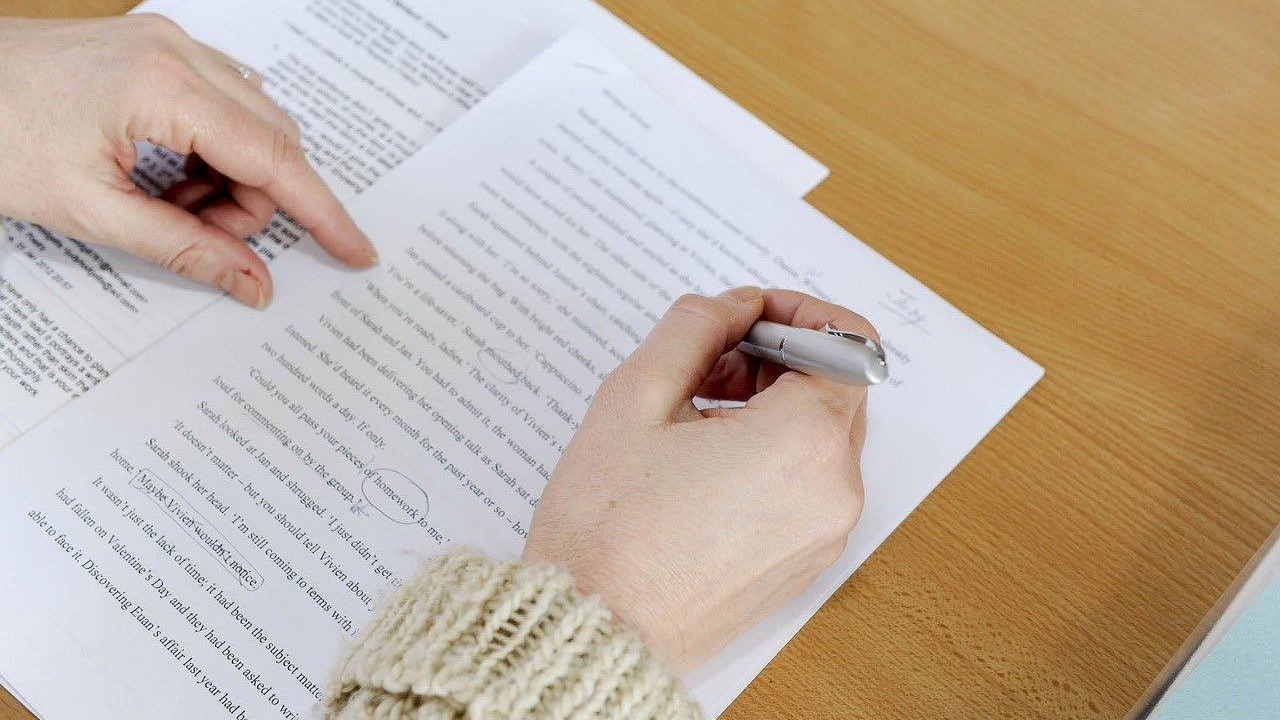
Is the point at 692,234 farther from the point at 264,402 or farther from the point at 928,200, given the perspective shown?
the point at 264,402

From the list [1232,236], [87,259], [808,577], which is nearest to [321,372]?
[87,259]

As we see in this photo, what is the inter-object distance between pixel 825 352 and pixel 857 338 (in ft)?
0.06

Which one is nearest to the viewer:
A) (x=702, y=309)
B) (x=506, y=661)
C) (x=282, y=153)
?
(x=506, y=661)

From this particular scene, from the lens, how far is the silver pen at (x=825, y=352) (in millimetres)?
458

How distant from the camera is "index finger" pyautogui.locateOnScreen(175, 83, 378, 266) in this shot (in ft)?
1.93

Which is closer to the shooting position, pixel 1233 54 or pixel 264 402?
pixel 264 402

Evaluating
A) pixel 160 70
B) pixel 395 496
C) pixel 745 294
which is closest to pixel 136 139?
pixel 160 70

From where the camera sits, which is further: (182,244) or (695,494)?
(182,244)

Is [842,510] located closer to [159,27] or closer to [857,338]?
[857,338]

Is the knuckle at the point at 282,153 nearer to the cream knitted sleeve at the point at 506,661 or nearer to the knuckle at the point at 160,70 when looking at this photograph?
the knuckle at the point at 160,70

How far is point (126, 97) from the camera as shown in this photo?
1.88ft

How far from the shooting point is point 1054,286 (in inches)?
24.8

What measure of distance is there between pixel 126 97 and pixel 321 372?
20cm

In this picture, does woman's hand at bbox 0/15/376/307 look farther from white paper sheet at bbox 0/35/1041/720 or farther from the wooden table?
the wooden table
